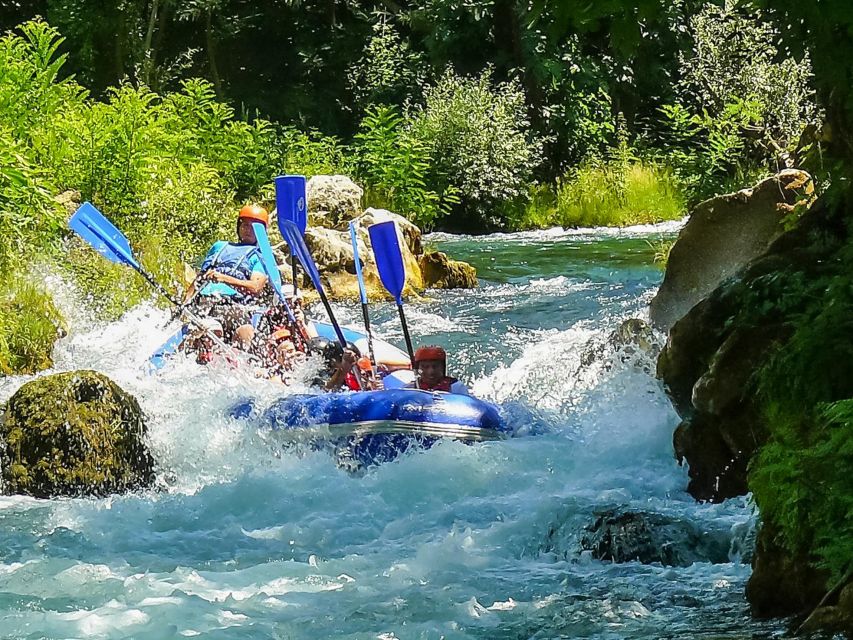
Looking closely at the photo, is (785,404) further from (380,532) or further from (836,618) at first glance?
(380,532)

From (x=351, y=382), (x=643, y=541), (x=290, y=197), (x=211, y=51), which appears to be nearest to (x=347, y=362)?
(x=351, y=382)

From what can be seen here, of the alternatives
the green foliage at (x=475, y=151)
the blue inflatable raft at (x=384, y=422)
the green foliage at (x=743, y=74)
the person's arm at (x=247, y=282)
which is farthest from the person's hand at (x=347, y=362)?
the green foliage at (x=475, y=151)

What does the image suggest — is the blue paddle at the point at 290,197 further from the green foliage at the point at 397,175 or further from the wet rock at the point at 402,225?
the green foliage at the point at 397,175

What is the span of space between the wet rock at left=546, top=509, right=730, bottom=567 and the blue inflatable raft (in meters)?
1.43

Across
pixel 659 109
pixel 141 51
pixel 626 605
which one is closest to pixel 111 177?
pixel 626 605

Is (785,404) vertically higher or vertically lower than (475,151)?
lower

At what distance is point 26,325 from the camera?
773 centimetres

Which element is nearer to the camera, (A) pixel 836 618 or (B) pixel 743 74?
(A) pixel 836 618

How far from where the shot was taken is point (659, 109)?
1897 centimetres

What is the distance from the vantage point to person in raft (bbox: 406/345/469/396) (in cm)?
657

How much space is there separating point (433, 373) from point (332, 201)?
6.82 meters

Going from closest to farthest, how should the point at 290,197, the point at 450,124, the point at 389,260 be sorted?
the point at 389,260 → the point at 290,197 → the point at 450,124

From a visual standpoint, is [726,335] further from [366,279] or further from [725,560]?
[366,279]

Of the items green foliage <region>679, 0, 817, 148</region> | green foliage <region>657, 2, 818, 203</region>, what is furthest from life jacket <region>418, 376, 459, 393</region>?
green foliage <region>679, 0, 817, 148</region>
